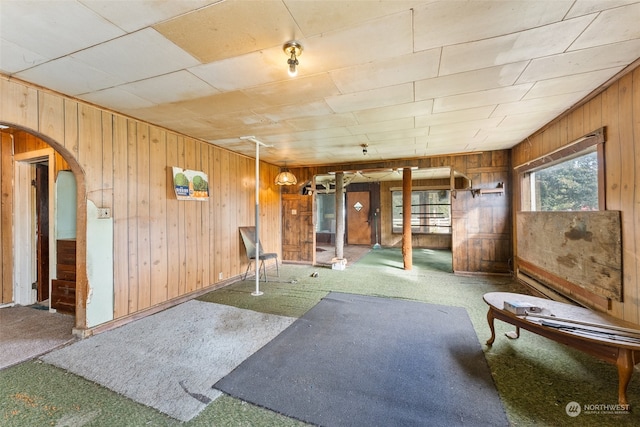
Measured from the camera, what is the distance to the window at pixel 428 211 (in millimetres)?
8688

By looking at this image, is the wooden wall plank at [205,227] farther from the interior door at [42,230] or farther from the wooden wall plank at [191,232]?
the interior door at [42,230]

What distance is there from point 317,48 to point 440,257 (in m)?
6.71

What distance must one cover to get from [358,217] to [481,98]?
7130 mm

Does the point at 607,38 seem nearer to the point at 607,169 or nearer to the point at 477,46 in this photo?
the point at 477,46

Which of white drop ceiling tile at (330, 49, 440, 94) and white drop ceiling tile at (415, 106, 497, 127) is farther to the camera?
white drop ceiling tile at (415, 106, 497, 127)

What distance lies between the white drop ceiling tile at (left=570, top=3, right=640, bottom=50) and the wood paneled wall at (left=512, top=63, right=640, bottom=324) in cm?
61

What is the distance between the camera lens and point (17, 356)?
2188 mm

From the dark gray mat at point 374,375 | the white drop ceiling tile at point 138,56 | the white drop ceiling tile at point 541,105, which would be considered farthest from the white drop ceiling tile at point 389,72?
the dark gray mat at point 374,375

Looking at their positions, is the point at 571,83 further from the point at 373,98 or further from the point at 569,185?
the point at 373,98

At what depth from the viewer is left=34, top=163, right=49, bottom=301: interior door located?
349 cm

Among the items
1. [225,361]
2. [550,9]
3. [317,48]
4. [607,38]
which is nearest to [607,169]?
[607,38]

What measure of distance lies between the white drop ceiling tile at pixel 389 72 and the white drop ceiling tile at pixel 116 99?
1.96 metres

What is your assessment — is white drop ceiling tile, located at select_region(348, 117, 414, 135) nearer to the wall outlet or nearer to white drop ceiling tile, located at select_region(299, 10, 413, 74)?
white drop ceiling tile, located at select_region(299, 10, 413, 74)

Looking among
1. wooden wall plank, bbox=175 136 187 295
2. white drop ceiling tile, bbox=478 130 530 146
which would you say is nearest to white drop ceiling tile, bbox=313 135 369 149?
white drop ceiling tile, bbox=478 130 530 146
